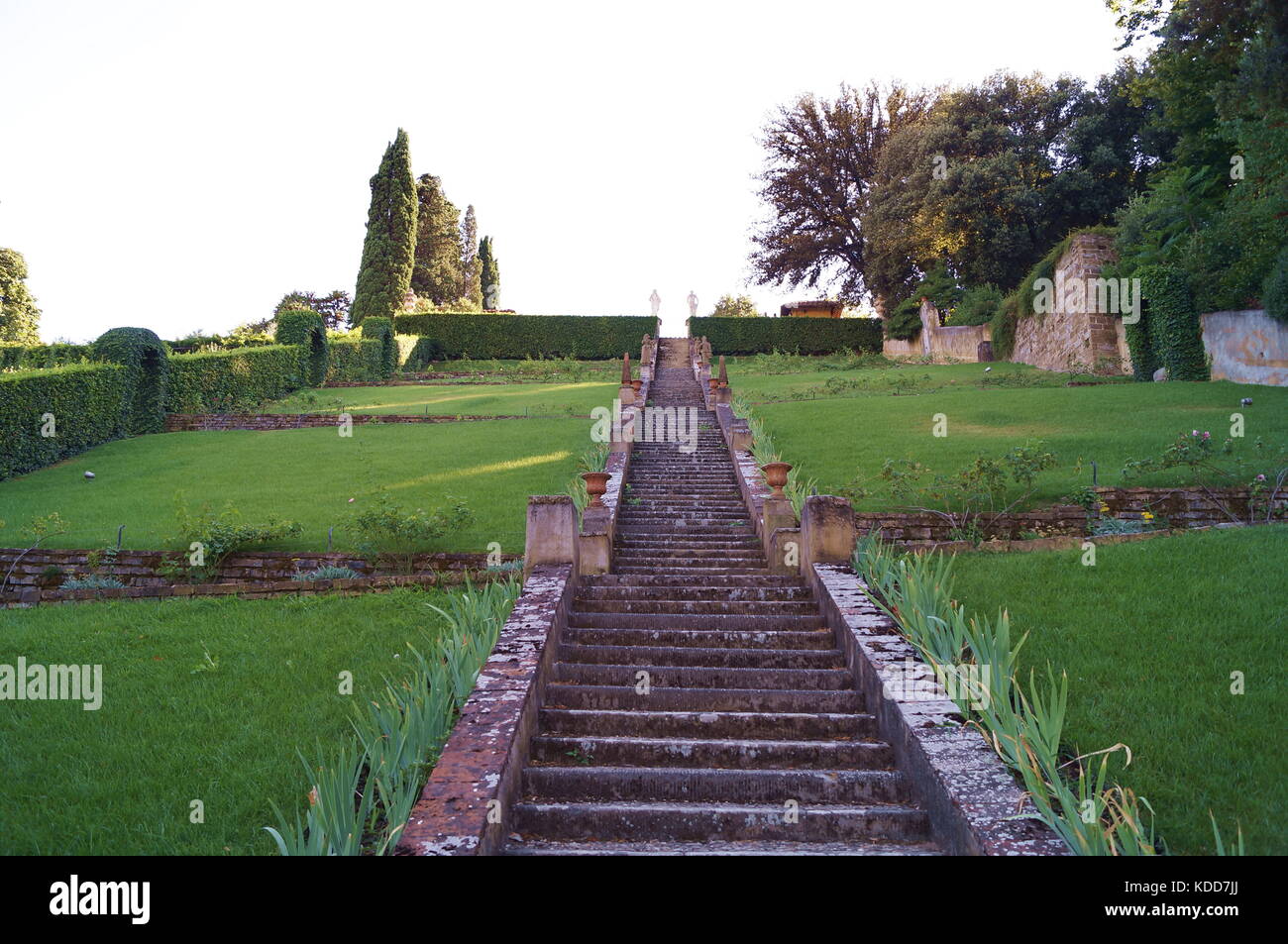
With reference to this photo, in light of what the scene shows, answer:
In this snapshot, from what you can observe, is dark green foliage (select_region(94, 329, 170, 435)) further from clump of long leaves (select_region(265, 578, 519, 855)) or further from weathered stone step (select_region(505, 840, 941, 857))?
weathered stone step (select_region(505, 840, 941, 857))

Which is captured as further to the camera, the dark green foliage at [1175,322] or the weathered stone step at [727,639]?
the dark green foliage at [1175,322]

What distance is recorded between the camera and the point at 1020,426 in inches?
591

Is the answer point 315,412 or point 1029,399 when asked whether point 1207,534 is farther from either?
point 315,412

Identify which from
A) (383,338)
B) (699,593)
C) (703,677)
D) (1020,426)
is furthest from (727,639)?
(383,338)

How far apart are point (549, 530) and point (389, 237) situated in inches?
1297

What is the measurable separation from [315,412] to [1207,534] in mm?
18941

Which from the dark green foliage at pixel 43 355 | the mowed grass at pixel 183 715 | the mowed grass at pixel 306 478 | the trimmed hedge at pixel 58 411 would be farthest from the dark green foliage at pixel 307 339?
the mowed grass at pixel 183 715

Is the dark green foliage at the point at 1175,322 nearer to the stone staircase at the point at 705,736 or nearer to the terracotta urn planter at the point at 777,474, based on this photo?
the terracotta urn planter at the point at 777,474

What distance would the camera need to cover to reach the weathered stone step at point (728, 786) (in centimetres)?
461

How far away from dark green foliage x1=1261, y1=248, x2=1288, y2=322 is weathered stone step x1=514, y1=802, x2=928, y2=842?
Result: 16.0m

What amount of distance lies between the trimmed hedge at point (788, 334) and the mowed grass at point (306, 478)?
772 inches

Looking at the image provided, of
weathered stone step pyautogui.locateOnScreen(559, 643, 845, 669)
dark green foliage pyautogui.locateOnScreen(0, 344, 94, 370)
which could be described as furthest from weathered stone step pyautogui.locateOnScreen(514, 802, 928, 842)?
dark green foliage pyautogui.locateOnScreen(0, 344, 94, 370)

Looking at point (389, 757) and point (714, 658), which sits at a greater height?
point (389, 757)

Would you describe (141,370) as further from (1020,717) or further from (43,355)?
(1020,717)
